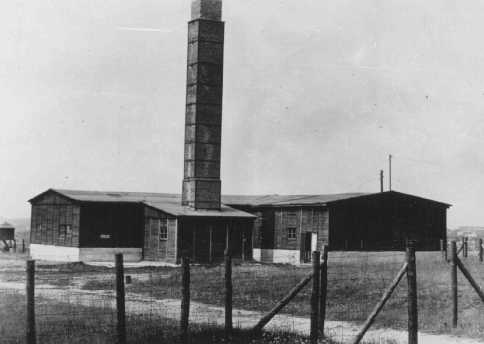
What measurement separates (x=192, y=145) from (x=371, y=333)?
1037 inches

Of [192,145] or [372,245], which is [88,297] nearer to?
[192,145]

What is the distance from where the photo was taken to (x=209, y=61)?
1505 inches

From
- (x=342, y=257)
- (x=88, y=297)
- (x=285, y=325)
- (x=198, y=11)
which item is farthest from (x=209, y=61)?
(x=285, y=325)

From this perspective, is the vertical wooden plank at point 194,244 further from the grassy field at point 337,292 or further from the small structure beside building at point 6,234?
the small structure beside building at point 6,234

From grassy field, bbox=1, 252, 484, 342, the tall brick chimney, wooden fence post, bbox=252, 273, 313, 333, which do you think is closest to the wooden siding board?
the tall brick chimney

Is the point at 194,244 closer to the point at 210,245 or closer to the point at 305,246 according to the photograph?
the point at 210,245

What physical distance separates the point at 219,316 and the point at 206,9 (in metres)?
26.2

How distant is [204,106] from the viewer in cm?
3816

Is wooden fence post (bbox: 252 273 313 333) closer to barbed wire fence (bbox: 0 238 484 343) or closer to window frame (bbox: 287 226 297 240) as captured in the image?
barbed wire fence (bbox: 0 238 484 343)

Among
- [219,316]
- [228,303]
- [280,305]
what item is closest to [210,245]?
Result: [219,316]

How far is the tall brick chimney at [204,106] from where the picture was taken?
38.0 meters

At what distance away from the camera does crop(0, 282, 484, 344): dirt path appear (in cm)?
1215

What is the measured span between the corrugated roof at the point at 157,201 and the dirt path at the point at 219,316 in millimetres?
14834

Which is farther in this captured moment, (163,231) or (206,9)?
(206,9)
